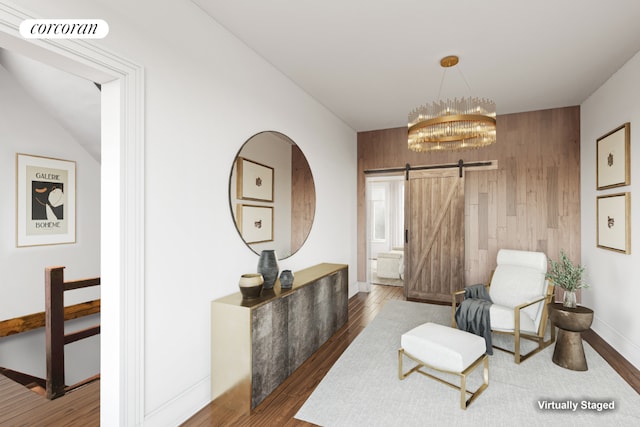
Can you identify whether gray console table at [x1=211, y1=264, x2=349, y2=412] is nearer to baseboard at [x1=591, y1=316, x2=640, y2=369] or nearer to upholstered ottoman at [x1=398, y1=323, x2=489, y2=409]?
upholstered ottoman at [x1=398, y1=323, x2=489, y2=409]

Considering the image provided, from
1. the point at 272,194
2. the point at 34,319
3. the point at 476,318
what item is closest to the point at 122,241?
the point at 272,194

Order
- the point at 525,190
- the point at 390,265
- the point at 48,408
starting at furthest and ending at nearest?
1. the point at 390,265
2. the point at 525,190
3. the point at 48,408

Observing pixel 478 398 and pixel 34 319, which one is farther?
pixel 34 319

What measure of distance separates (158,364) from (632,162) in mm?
4332

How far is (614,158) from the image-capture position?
3.18 metres

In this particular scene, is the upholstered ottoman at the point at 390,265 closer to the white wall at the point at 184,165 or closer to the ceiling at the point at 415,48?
the ceiling at the point at 415,48

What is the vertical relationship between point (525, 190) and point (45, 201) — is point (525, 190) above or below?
above

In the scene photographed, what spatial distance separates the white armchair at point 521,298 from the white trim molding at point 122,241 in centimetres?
297

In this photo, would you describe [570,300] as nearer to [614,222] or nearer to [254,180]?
[614,222]

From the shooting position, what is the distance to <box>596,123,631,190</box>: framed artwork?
2.94 m

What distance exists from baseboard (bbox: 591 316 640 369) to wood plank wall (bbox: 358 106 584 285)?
41.5 inches

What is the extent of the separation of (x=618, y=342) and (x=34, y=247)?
6068 mm

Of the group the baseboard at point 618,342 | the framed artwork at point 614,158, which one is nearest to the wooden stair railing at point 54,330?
the baseboard at point 618,342

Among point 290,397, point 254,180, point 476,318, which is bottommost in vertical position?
point 290,397
